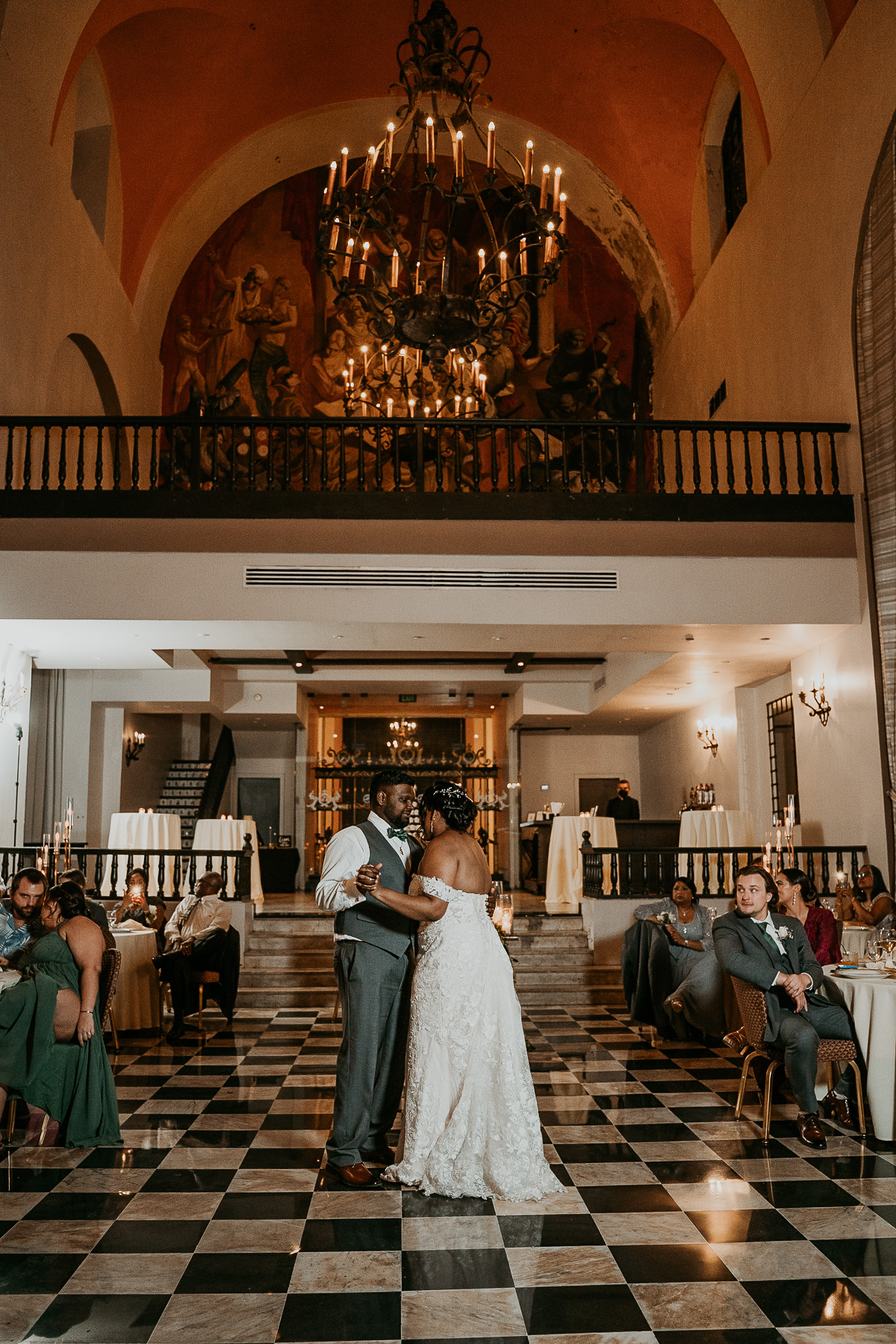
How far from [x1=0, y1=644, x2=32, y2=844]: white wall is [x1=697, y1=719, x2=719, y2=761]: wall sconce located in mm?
8806

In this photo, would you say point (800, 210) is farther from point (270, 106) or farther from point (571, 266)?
point (270, 106)

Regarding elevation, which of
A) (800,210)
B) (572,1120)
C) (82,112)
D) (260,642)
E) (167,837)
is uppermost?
(82,112)

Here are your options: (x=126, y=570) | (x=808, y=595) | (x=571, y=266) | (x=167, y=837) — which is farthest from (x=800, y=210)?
(x=167, y=837)

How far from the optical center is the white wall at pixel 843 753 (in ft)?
29.0

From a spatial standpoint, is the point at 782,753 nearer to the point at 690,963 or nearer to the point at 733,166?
the point at 690,963

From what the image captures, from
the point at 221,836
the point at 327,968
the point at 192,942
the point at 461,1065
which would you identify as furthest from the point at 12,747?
the point at 461,1065

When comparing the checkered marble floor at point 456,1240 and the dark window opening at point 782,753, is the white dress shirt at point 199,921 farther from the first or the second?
the dark window opening at point 782,753

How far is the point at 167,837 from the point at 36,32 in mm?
8181

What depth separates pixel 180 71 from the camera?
13203 mm

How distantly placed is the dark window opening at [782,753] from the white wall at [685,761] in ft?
2.40

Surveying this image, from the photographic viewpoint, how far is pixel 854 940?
726 cm

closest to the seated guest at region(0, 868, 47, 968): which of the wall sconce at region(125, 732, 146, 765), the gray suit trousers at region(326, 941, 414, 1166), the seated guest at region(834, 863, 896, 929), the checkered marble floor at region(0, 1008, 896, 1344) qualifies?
the checkered marble floor at region(0, 1008, 896, 1344)

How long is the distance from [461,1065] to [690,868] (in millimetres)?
6662

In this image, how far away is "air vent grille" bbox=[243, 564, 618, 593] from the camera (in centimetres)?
925
